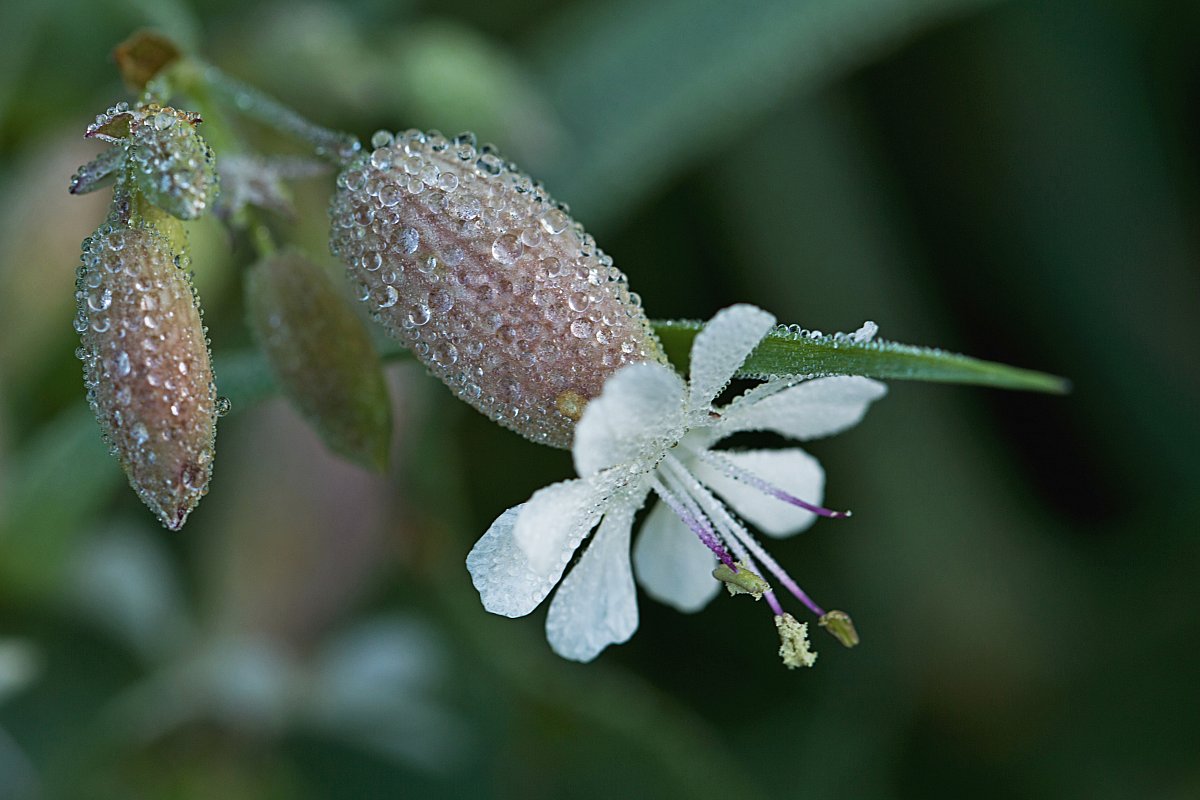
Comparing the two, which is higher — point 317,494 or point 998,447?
point 317,494

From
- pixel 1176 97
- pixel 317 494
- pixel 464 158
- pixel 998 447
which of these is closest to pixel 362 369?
pixel 464 158

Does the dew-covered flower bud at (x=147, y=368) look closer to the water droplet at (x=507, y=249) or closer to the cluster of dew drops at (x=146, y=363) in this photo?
the cluster of dew drops at (x=146, y=363)

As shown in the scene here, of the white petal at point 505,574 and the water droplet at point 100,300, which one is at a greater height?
the water droplet at point 100,300

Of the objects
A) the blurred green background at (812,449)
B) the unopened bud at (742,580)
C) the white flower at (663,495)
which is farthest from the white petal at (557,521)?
the blurred green background at (812,449)

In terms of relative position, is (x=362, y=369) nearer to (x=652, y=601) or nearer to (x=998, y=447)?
(x=652, y=601)

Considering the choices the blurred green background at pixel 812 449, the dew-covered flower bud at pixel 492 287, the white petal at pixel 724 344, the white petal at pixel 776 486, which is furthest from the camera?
the blurred green background at pixel 812 449

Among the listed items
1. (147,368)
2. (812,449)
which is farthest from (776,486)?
(812,449)

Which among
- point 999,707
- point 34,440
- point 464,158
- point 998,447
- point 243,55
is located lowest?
point 999,707
